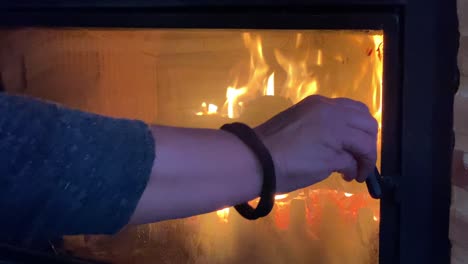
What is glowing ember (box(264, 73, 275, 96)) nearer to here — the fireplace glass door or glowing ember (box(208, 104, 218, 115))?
the fireplace glass door

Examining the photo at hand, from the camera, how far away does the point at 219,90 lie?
119 centimetres

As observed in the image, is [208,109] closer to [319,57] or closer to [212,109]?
[212,109]

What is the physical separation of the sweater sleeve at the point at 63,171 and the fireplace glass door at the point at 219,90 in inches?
19.8

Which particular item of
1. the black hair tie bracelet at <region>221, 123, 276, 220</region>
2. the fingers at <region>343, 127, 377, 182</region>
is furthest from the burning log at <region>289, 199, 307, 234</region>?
the black hair tie bracelet at <region>221, 123, 276, 220</region>

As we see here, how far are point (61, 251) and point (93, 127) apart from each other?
85cm

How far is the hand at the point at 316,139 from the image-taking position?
0.71m

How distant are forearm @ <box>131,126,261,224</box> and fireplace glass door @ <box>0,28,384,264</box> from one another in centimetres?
37

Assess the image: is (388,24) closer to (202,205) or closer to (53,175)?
(202,205)

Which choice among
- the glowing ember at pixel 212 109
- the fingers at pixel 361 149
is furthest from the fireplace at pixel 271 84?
the fingers at pixel 361 149

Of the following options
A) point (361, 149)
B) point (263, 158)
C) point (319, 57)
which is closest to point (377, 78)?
point (319, 57)

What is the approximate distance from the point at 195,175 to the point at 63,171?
0.13 metres

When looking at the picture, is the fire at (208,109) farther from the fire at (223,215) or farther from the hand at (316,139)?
the hand at (316,139)

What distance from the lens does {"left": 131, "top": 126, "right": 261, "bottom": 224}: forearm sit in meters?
0.60

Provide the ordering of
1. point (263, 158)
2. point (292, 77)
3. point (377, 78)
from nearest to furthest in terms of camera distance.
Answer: point (263, 158)
point (377, 78)
point (292, 77)
